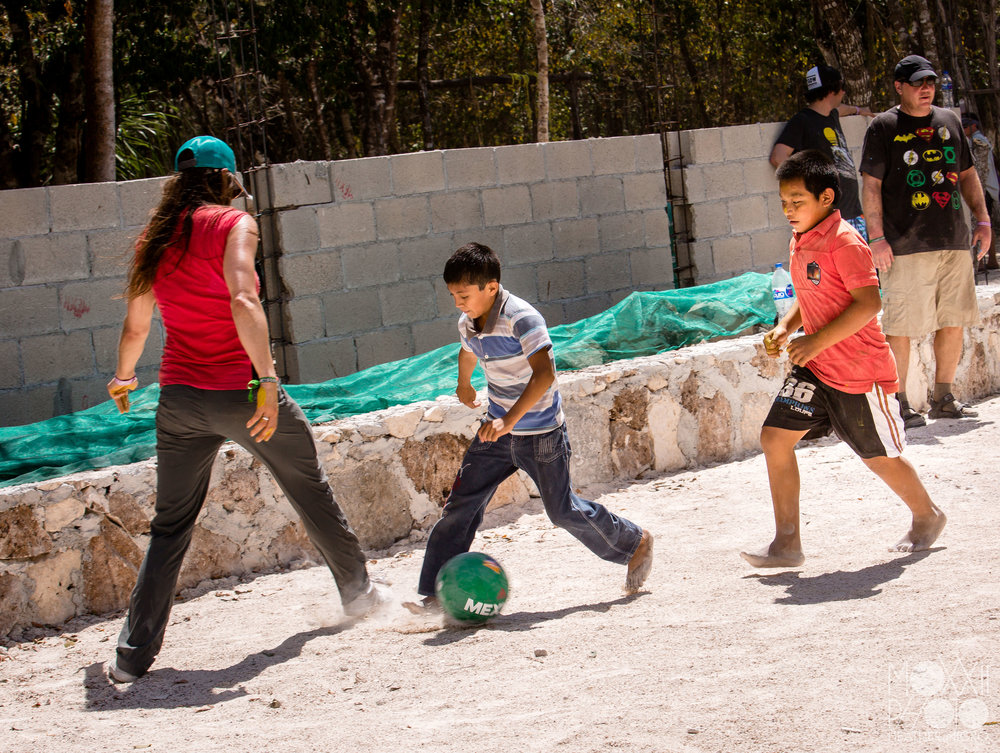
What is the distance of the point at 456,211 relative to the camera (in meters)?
7.49

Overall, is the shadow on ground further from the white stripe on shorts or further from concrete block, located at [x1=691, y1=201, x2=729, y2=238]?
concrete block, located at [x1=691, y1=201, x2=729, y2=238]

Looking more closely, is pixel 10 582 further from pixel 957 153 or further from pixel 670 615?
pixel 957 153

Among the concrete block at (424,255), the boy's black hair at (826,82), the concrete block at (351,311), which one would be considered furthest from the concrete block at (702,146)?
the concrete block at (351,311)

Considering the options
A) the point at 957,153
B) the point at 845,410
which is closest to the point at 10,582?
the point at 845,410

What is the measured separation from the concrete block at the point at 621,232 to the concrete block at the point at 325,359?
2334 millimetres

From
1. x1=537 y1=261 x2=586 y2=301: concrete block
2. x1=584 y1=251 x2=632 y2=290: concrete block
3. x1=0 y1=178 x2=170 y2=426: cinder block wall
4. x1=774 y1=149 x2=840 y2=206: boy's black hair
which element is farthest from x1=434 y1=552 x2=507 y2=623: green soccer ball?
x1=584 y1=251 x2=632 y2=290: concrete block

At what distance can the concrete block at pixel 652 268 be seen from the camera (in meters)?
8.49

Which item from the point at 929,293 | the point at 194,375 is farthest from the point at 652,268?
the point at 194,375

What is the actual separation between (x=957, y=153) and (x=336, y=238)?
12.8ft

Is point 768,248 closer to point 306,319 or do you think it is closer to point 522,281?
Answer: point 522,281

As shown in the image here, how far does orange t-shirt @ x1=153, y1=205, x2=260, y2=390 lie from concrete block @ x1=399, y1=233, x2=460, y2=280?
144 inches

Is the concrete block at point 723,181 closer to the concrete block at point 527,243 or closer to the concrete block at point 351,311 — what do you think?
the concrete block at point 527,243

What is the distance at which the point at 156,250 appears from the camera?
358 centimetres

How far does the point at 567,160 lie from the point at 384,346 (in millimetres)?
2123
